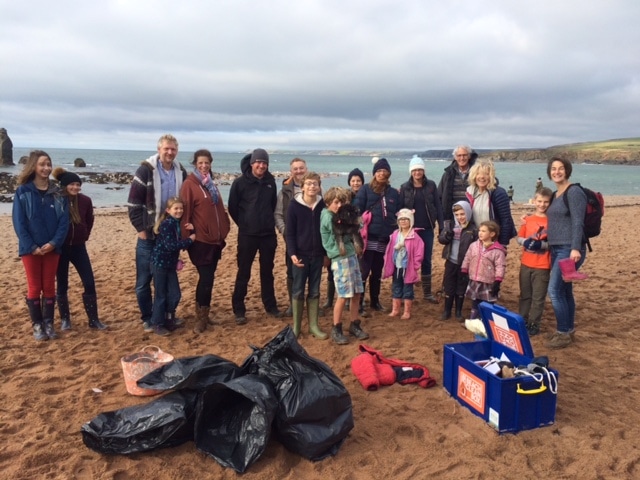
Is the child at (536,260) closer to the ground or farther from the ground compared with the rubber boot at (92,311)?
farther from the ground

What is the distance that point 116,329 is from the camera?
18.3 ft

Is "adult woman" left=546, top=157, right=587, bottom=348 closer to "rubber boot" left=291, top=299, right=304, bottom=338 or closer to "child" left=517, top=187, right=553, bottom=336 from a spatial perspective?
"child" left=517, top=187, right=553, bottom=336

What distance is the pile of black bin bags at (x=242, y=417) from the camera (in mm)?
3000

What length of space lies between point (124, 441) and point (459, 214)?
13.7 feet

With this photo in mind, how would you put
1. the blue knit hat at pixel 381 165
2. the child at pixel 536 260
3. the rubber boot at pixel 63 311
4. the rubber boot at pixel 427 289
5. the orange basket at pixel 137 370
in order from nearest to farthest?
the orange basket at pixel 137 370 → the child at pixel 536 260 → the rubber boot at pixel 63 311 → the blue knit hat at pixel 381 165 → the rubber boot at pixel 427 289

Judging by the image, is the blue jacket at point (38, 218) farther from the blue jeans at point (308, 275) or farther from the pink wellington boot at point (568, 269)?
the pink wellington boot at point (568, 269)

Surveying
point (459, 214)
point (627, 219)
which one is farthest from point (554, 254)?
point (627, 219)

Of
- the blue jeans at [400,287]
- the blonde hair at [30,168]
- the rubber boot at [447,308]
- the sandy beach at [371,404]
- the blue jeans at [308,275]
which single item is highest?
the blonde hair at [30,168]

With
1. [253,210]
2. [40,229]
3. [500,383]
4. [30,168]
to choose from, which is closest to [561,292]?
[500,383]

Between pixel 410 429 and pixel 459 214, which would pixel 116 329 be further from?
pixel 459 214

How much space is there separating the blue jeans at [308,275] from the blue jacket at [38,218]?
2.53 m

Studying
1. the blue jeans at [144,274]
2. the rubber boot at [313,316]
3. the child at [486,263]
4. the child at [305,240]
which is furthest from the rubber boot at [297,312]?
the child at [486,263]

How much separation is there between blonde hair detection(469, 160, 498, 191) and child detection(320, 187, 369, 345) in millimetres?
1562

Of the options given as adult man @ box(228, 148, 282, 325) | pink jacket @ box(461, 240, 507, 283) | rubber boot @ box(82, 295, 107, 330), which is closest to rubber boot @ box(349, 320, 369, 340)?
adult man @ box(228, 148, 282, 325)
